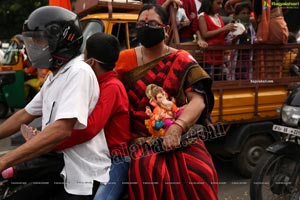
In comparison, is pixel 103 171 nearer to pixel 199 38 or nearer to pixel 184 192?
pixel 184 192

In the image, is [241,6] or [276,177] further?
[241,6]

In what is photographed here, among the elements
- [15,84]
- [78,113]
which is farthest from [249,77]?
[15,84]

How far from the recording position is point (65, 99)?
1826 mm

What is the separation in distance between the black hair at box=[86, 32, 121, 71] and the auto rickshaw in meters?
6.76

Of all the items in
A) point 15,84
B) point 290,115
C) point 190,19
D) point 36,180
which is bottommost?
point 15,84

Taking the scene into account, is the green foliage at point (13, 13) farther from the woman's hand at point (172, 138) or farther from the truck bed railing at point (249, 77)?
the woman's hand at point (172, 138)

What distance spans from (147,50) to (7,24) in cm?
1396

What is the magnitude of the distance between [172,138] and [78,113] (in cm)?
52

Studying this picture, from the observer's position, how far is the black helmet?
72.6 inches

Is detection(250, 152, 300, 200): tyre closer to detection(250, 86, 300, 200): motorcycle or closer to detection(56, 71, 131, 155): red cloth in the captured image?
detection(250, 86, 300, 200): motorcycle

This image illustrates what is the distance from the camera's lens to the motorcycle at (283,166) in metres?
3.35

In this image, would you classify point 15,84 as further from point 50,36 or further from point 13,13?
point 50,36

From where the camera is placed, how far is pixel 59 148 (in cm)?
195

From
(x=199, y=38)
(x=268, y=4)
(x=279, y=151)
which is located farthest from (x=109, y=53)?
(x=268, y=4)
